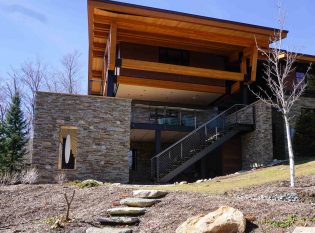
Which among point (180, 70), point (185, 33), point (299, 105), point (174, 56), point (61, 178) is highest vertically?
point (185, 33)

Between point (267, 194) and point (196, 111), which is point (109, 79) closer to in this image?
point (196, 111)

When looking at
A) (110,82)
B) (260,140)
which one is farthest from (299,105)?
(110,82)

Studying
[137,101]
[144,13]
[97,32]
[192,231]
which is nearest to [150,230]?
[192,231]

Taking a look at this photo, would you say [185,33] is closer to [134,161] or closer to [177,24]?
[177,24]

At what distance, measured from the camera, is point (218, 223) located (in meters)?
7.03

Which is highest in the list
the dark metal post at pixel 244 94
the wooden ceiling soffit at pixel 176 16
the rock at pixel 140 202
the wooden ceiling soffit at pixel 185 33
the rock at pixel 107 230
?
the wooden ceiling soffit at pixel 176 16

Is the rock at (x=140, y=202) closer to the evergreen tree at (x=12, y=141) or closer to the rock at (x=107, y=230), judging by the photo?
the rock at (x=107, y=230)

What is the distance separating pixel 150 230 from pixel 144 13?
43.0 ft

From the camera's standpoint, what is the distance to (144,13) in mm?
18828

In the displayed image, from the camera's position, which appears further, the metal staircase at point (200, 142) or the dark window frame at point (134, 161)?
the dark window frame at point (134, 161)

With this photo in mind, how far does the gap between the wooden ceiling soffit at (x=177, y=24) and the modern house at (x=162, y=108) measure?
5 cm

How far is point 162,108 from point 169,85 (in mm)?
1815

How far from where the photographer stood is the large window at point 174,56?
2222 cm

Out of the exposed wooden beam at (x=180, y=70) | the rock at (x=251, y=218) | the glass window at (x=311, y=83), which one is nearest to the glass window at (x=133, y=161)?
the exposed wooden beam at (x=180, y=70)
